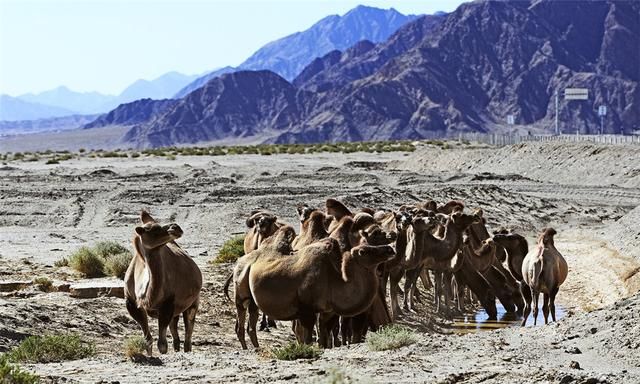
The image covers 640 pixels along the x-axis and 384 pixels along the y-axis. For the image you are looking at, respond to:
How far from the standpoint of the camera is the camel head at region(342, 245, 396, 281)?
13.9 m

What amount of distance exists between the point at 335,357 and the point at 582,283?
1543cm

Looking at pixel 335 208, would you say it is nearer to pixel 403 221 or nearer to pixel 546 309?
pixel 403 221

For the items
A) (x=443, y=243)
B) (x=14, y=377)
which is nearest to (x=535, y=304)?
(x=443, y=243)

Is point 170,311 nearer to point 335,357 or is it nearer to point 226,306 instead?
point 335,357

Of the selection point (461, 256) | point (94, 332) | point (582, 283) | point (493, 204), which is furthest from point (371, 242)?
point (493, 204)

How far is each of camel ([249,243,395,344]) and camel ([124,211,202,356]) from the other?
1034 millimetres

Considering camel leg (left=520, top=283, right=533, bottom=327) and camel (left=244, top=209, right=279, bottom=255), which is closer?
camel (left=244, top=209, right=279, bottom=255)

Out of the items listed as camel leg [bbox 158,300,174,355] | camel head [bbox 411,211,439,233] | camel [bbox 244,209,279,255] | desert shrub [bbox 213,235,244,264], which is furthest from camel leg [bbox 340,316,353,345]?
desert shrub [bbox 213,235,244,264]

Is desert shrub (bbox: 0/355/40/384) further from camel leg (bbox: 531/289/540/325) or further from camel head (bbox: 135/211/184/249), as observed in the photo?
camel leg (bbox: 531/289/540/325)

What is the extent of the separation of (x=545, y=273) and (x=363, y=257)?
705 centimetres

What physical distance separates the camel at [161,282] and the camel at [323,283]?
103cm

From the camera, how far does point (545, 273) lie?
20.1m

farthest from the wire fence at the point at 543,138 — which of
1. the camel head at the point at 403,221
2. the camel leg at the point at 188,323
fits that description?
the camel leg at the point at 188,323

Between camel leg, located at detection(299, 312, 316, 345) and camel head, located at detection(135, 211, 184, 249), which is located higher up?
camel head, located at detection(135, 211, 184, 249)
